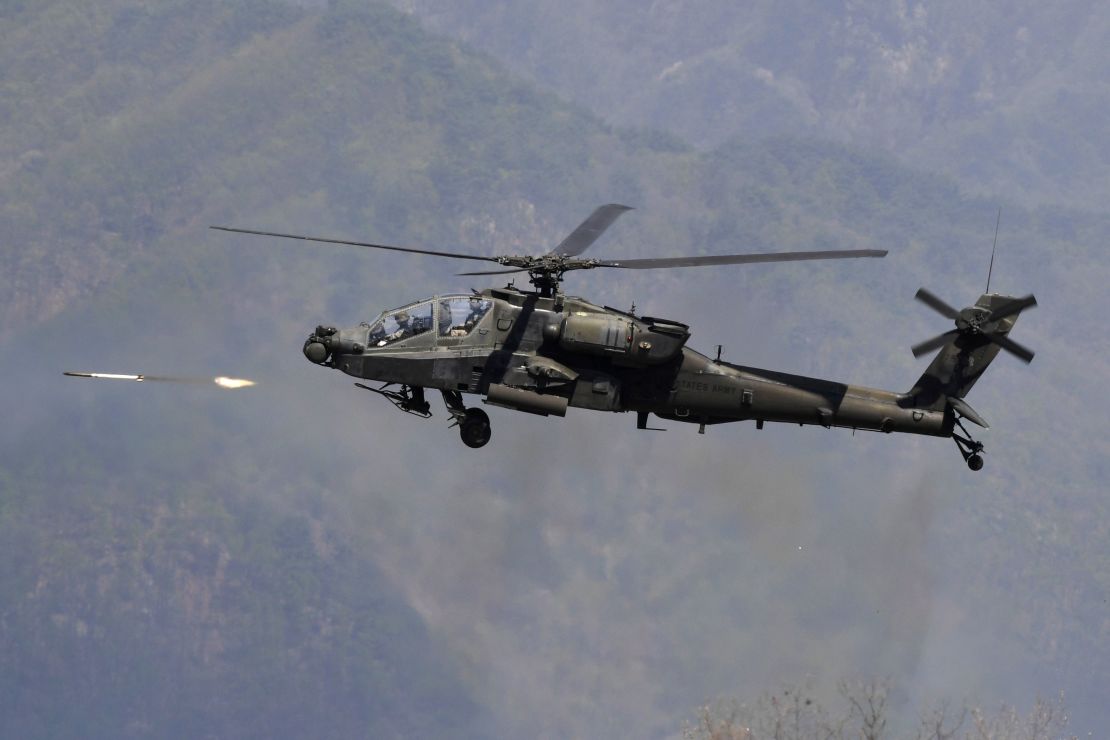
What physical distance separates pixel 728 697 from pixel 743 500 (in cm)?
5213

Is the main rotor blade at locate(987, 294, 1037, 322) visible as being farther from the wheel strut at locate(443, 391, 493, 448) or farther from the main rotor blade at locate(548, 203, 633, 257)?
the wheel strut at locate(443, 391, 493, 448)

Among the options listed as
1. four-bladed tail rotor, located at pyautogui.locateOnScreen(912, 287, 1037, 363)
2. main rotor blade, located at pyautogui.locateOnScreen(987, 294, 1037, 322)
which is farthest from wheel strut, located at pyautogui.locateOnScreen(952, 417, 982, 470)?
main rotor blade, located at pyautogui.locateOnScreen(987, 294, 1037, 322)

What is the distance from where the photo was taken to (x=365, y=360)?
190ft

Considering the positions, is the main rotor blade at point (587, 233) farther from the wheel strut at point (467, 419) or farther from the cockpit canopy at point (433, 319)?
the wheel strut at point (467, 419)

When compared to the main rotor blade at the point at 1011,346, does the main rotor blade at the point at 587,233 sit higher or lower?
higher

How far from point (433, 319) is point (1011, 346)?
18.3 m

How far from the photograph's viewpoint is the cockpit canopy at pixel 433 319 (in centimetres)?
5794

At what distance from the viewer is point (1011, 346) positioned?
198 ft

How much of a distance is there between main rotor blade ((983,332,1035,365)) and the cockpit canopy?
644 inches

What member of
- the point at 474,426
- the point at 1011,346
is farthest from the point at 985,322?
the point at 474,426

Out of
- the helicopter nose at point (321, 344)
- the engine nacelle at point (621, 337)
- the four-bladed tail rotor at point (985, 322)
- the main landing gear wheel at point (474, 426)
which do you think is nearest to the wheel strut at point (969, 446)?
the four-bladed tail rotor at point (985, 322)

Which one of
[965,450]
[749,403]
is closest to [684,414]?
[749,403]

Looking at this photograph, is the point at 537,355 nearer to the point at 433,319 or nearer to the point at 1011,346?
the point at 433,319

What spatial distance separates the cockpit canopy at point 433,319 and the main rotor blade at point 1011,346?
53.7 feet
